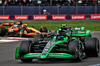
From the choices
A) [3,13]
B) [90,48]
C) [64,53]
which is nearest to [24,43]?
[64,53]

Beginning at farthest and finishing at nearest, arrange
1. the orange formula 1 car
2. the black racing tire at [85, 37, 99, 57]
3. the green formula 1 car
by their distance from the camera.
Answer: the orange formula 1 car < the black racing tire at [85, 37, 99, 57] < the green formula 1 car

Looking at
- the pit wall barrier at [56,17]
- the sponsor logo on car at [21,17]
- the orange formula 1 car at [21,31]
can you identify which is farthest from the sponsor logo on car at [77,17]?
the orange formula 1 car at [21,31]

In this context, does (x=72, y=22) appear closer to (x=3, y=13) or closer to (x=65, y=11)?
(x=65, y=11)

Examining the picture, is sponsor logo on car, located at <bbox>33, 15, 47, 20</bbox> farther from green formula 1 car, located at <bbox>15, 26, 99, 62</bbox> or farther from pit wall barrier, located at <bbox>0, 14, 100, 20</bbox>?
green formula 1 car, located at <bbox>15, 26, 99, 62</bbox>

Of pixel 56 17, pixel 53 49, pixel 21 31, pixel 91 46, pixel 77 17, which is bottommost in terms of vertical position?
pixel 77 17

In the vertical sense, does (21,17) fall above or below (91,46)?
below

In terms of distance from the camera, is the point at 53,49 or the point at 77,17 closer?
the point at 53,49

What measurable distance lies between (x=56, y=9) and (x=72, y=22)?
5.44 metres

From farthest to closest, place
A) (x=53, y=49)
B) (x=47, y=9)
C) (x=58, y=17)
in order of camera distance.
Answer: (x=47, y=9)
(x=58, y=17)
(x=53, y=49)

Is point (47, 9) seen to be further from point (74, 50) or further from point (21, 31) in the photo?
point (74, 50)

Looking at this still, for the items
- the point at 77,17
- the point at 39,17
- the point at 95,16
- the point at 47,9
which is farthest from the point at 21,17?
the point at 95,16

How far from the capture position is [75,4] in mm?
47312

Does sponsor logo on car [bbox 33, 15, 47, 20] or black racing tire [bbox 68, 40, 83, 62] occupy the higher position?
black racing tire [bbox 68, 40, 83, 62]

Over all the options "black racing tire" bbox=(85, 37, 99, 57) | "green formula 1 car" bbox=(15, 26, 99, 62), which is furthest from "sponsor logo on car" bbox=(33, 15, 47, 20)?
"green formula 1 car" bbox=(15, 26, 99, 62)
